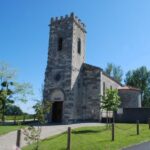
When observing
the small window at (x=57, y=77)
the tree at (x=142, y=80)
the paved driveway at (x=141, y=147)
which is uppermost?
the tree at (x=142, y=80)

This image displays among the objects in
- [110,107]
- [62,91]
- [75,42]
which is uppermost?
[75,42]

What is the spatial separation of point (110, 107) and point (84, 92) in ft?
39.9

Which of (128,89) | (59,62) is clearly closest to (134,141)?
(59,62)

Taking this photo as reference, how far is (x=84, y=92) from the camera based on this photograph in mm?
39625

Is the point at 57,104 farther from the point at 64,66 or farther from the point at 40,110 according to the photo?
the point at 40,110

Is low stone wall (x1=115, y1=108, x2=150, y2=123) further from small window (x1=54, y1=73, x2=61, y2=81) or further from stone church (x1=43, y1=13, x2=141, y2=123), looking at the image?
small window (x1=54, y1=73, x2=61, y2=81)

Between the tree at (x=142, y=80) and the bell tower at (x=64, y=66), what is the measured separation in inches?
1421

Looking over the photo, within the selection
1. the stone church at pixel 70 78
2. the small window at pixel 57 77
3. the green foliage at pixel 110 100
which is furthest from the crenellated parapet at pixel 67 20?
the green foliage at pixel 110 100

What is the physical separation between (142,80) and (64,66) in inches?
1616

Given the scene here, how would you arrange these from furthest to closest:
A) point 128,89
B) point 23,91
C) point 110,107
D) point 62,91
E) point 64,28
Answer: point 23,91 → point 128,89 → point 64,28 → point 62,91 → point 110,107

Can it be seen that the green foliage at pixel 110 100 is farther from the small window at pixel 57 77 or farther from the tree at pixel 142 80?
the tree at pixel 142 80

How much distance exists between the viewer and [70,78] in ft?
122

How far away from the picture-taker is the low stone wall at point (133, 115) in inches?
1428

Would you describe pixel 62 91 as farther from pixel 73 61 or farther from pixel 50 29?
pixel 50 29
